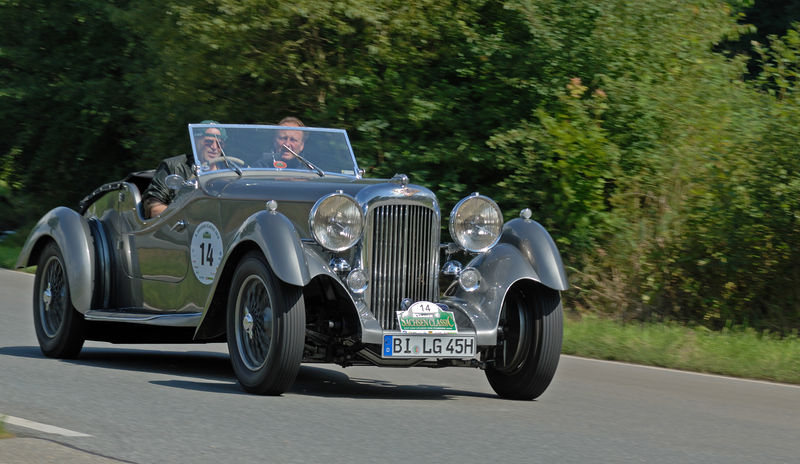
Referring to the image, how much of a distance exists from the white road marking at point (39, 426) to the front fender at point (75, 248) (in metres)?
2.76

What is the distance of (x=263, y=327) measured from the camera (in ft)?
23.4

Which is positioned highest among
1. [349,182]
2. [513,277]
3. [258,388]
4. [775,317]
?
[349,182]

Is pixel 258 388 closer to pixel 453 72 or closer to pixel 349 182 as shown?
pixel 349 182

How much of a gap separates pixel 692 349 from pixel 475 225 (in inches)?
138

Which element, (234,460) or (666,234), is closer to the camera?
(234,460)

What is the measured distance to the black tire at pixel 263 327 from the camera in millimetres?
6797

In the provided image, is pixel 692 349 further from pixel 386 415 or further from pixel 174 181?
pixel 174 181

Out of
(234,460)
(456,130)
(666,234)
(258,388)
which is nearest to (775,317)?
(666,234)

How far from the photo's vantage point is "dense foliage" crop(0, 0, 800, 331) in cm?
1309

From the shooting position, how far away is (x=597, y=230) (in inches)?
560

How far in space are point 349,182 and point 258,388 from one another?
1573 millimetres

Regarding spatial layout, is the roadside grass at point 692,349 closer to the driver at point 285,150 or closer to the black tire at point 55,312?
the driver at point 285,150

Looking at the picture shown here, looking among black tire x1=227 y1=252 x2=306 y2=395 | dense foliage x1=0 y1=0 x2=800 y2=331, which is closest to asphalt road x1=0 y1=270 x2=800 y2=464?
black tire x1=227 y1=252 x2=306 y2=395

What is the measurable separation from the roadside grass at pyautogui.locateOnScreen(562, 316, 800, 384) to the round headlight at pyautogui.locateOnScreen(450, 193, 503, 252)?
2.86 meters
